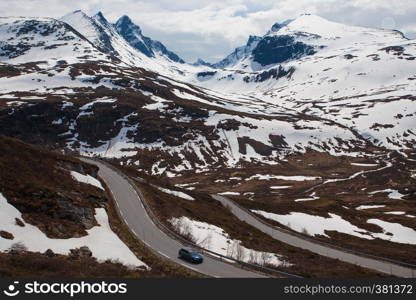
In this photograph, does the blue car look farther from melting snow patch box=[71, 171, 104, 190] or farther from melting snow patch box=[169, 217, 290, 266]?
melting snow patch box=[71, 171, 104, 190]

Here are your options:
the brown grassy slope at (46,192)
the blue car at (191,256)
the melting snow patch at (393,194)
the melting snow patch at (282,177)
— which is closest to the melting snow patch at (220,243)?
the blue car at (191,256)

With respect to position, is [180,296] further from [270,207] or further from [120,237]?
[270,207]

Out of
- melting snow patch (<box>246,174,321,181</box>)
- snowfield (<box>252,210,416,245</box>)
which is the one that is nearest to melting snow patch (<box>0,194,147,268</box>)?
snowfield (<box>252,210,416,245</box>)

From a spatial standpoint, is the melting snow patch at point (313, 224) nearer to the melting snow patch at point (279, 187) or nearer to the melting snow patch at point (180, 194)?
the melting snow patch at point (180, 194)

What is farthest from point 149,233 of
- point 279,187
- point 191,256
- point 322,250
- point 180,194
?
point 279,187

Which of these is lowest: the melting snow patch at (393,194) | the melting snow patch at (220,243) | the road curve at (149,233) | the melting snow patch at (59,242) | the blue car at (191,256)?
the melting snow patch at (393,194)

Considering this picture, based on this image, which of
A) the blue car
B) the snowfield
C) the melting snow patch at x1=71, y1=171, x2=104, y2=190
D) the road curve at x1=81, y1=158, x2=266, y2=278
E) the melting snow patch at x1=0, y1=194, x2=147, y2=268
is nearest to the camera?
the melting snow patch at x1=0, y1=194, x2=147, y2=268
